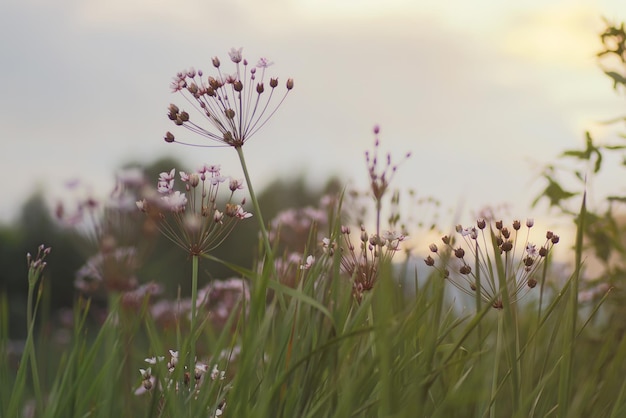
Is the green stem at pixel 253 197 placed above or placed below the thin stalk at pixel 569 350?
above

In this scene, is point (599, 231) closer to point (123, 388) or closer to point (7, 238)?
point (123, 388)

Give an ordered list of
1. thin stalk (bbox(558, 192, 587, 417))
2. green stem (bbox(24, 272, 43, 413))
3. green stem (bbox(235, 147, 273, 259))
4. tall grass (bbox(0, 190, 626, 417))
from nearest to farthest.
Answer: tall grass (bbox(0, 190, 626, 417)) < thin stalk (bbox(558, 192, 587, 417)) < green stem (bbox(235, 147, 273, 259)) < green stem (bbox(24, 272, 43, 413))

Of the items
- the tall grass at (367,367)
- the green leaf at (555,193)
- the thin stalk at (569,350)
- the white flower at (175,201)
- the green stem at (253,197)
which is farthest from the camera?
the green leaf at (555,193)

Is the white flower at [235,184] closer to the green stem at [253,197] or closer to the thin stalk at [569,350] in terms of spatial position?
the green stem at [253,197]

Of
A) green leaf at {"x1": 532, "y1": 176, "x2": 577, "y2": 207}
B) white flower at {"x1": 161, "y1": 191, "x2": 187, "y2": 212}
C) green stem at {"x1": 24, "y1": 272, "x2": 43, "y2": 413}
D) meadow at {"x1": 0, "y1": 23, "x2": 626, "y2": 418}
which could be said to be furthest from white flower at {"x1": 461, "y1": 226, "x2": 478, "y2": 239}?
green leaf at {"x1": 532, "y1": 176, "x2": 577, "y2": 207}

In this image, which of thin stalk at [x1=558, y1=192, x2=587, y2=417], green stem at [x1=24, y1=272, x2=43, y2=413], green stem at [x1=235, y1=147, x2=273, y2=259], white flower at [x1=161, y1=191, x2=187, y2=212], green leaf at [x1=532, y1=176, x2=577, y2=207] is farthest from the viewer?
green leaf at [x1=532, y1=176, x2=577, y2=207]

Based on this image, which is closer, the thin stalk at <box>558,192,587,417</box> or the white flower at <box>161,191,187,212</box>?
the thin stalk at <box>558,192,587,417</box>

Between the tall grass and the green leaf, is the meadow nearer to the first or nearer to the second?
the tall grass

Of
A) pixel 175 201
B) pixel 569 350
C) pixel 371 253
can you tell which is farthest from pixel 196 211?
pixel 569 350

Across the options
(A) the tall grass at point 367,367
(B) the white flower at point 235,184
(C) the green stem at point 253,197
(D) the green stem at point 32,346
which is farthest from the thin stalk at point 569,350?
(D) the green stem at point 32,346

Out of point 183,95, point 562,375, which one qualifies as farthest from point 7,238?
point 562,375

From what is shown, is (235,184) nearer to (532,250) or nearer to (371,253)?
(371,253)

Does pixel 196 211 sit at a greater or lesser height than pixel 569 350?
greater

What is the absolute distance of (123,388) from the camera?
421 cm
